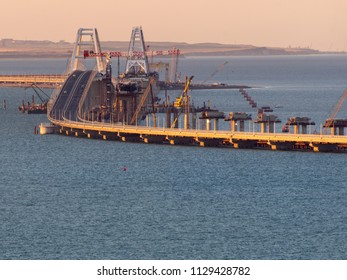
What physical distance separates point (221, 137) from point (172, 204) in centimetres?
4817

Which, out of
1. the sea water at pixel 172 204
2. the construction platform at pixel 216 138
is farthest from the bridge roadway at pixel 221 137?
the sea water at pixel 172 204

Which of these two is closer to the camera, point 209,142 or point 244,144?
point 244,144

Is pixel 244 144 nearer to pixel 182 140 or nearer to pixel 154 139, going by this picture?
pixel 182 140

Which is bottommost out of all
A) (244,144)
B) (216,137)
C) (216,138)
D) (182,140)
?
(182,140)

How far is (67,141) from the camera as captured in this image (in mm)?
187750

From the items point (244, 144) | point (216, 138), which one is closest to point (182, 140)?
point (216, 138)

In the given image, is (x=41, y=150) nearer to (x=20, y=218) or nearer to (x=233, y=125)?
(x=233, y=125)

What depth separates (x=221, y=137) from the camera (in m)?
168

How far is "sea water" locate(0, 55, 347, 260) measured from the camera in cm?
9931

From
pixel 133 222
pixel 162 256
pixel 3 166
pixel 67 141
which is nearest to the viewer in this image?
pixel 162 256

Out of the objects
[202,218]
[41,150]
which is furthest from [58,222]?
[41,150]

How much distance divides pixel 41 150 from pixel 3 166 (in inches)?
733

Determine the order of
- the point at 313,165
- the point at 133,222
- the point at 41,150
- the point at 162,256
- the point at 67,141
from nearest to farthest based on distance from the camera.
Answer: the point at 162,256 → the point at 133,222 → the point at 313,165 → the point at 41,150 → the point at 67,141

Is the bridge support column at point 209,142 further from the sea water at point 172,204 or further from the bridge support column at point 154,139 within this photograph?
the bridge support column at point 154,139
